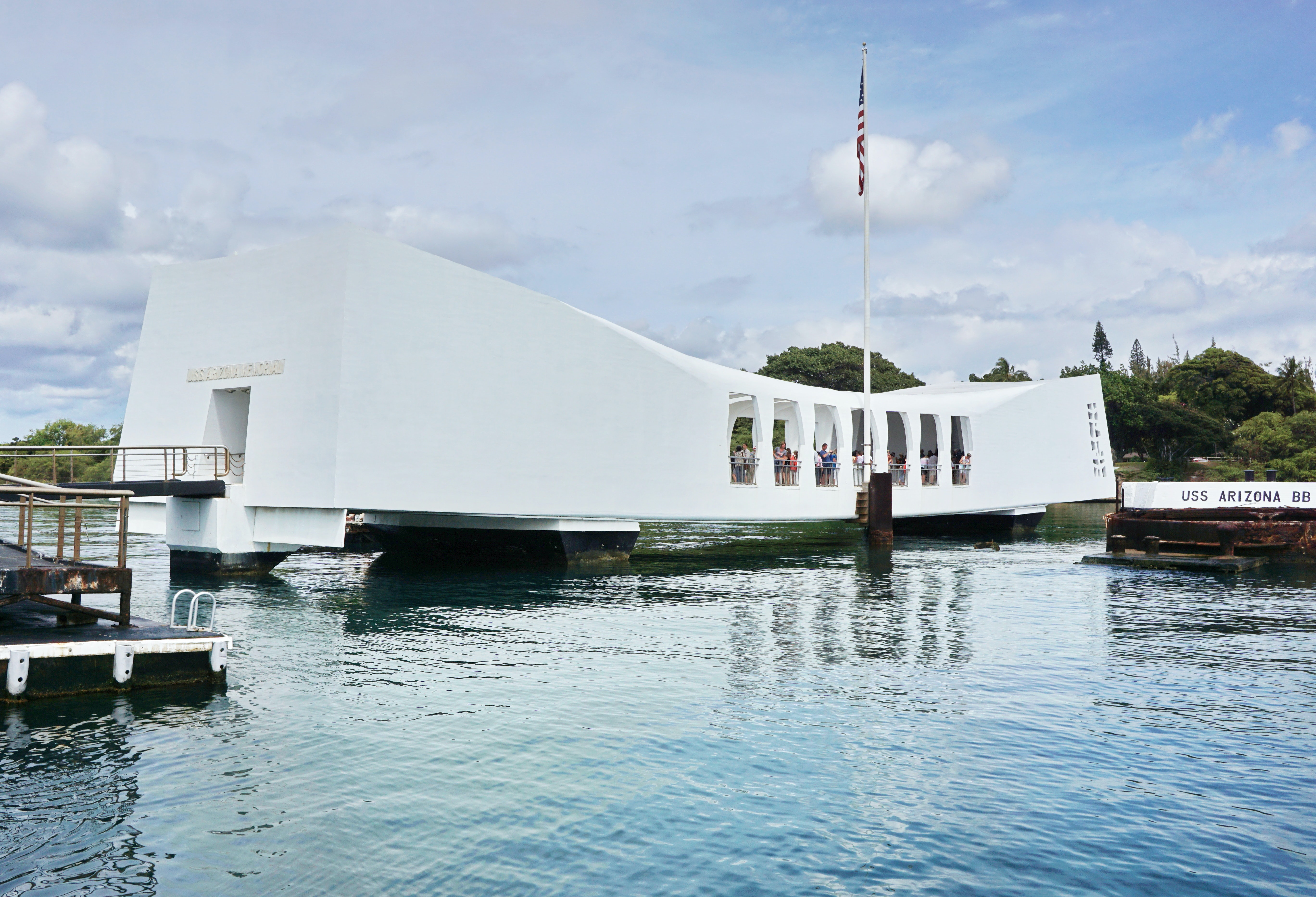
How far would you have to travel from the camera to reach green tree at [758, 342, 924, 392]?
2640 inches

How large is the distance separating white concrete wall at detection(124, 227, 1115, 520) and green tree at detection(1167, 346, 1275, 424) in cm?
5968

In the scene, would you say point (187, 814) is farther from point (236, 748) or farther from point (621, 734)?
point (621, 734)

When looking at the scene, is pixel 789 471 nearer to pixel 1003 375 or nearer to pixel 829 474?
pixel 829 474

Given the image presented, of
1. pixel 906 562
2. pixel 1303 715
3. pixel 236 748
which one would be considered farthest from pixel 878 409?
pixel 236 748

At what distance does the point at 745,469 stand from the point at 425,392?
1044 cm

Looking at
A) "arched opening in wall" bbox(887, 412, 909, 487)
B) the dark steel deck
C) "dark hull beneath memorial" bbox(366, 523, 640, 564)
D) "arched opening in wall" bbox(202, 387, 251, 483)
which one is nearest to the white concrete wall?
"arched opening in wall" bbox(202, 387, 251, 483)

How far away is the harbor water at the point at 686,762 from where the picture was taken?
5836mm

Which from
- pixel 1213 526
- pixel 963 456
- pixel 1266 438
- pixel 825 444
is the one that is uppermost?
pixel 1266 438

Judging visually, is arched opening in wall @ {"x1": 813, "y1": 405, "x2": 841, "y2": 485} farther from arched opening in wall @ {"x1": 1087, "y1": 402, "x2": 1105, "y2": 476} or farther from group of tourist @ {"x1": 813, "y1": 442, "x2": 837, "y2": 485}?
arched opening in wall @ {"x1": 1087, "y1": 402, "x2": 1105, "y2": 476}

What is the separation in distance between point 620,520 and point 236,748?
16.4 metres

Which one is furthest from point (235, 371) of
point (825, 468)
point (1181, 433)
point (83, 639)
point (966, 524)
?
point (1181, 433)

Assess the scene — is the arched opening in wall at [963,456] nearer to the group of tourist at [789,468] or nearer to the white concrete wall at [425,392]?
the group of tourist at [789,468]

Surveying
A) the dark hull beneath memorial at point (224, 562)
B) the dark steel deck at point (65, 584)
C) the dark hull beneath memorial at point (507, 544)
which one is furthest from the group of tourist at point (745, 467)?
the dark steel deck at point (65, 584)

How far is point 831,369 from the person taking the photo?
67.4 m
